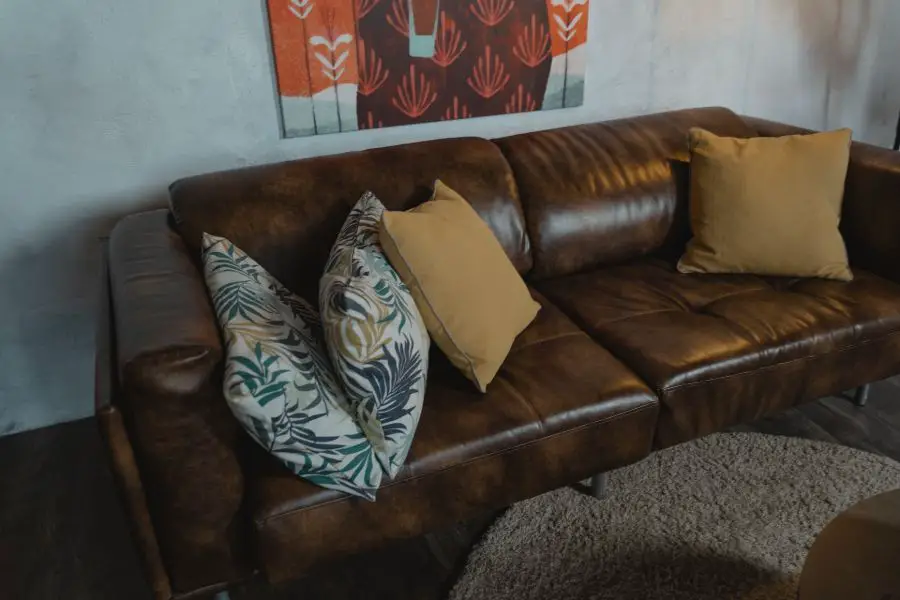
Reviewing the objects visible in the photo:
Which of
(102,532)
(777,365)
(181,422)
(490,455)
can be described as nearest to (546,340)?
(490,455)

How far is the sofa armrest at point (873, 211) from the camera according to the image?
6.83 feet

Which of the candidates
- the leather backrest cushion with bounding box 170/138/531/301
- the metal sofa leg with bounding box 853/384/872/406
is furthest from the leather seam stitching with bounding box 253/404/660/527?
the metal sofa leg with bounding box 853/384/872/406

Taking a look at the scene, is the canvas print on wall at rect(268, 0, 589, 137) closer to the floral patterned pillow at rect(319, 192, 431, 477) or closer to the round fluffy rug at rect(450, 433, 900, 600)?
the floral patterned pillow at rect(319, 192, 431, 477)

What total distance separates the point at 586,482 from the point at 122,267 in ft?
4.16

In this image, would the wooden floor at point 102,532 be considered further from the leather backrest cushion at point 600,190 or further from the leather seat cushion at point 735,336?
the leather backrest cushion at point 600,190

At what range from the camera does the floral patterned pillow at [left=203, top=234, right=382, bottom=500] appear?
1.27 meters

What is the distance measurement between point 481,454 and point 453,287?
1.24 feet

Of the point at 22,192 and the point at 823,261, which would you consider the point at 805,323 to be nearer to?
the point at 823,261

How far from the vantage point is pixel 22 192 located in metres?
1.97

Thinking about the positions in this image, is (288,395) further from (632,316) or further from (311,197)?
(632,316)

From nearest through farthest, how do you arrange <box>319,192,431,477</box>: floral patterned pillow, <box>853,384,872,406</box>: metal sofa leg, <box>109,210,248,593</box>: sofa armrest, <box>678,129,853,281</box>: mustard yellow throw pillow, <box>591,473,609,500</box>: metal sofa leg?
<box>109,210,248,593</box>: sofa armrest, <box>319,192,431,477</box>: floral patterned pillow, <box>591,473,609,500</box>: metal sofa leg, <box>678,129,853,281</box>: mustard yellow throw pillow, <box>853,384,872,406</box>: metal sofa leg

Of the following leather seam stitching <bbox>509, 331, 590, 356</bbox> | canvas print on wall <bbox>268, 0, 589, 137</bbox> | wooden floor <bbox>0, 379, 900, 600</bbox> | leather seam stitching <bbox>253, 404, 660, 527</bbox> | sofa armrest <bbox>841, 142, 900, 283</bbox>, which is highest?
canvas print on wall <bbox>268, 0, 589, 137</bbox>

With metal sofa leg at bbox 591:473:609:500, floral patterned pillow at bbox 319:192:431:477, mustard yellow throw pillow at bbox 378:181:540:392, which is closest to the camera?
floral patterned pillow at bbox 319:192:431:477

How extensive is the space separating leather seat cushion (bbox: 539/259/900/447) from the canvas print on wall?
0.70 meters
